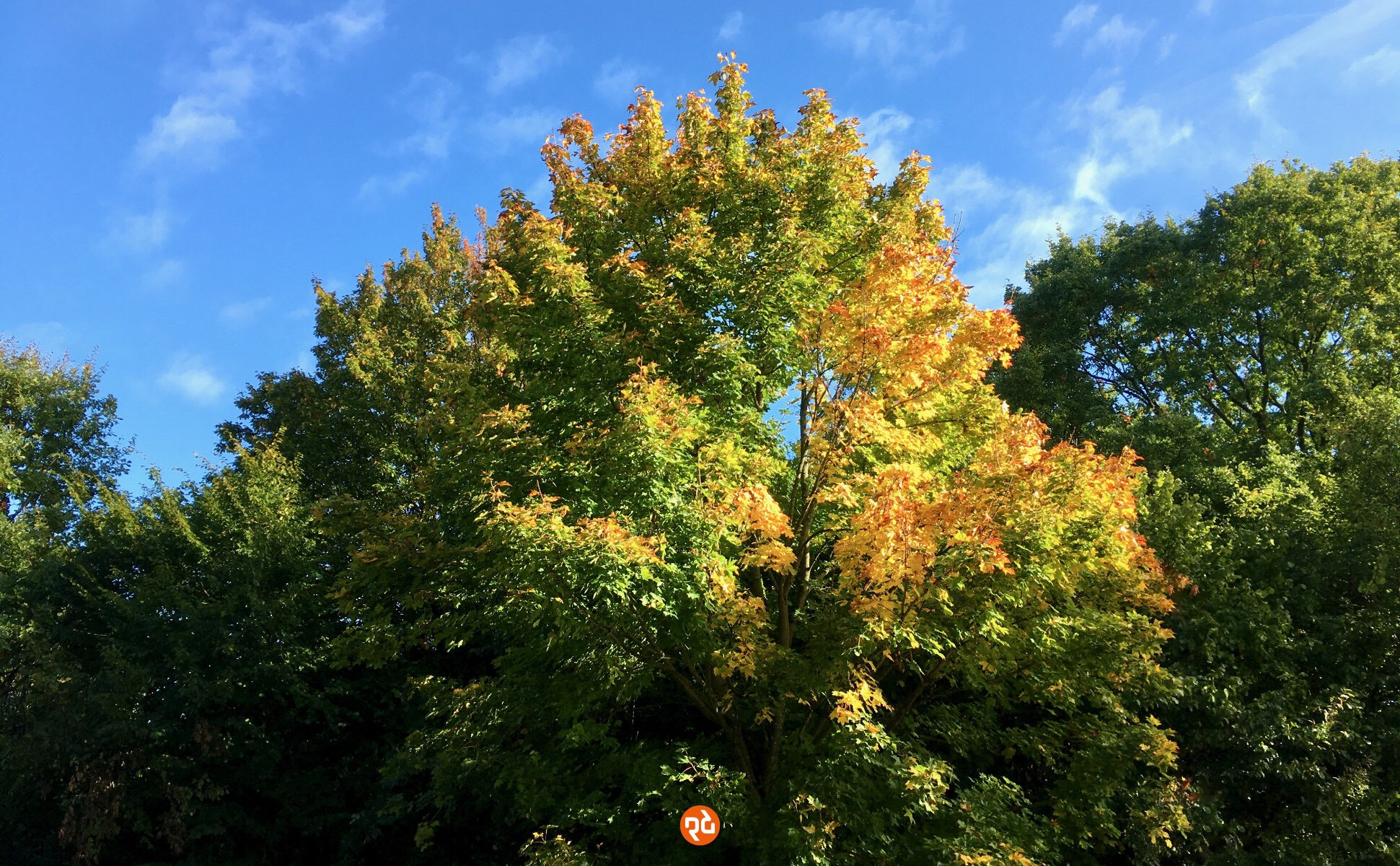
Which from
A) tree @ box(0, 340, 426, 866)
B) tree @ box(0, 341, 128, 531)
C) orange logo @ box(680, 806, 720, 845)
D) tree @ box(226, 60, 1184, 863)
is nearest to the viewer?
tree @ box(226, 60, 1184, 863)

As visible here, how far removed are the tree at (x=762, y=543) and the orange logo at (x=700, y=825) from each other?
142 millimetres

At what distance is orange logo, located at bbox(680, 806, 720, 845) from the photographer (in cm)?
725

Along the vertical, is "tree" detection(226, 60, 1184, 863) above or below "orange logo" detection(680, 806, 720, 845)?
above

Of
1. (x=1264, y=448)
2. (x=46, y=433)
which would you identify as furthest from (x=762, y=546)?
(x=46, y=433)

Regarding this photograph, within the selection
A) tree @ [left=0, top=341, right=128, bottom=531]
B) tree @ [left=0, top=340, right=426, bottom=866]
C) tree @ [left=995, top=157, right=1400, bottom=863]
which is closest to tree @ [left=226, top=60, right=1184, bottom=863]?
tree @ [left=995, top=157, right=1400, bottom=863]

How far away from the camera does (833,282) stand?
903 cm

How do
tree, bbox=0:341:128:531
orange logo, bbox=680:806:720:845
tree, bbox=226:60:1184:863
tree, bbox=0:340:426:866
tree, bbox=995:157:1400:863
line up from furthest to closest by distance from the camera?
tree, bbox=0:341:128:531, tree, bbox=0:340:426:866, tree, bbox=995:157:1400:863, orange logo, bbox=680:806:720:845, tree, bbox=226:60:1184:863

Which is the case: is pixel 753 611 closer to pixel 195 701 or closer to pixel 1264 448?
pixel 195 701

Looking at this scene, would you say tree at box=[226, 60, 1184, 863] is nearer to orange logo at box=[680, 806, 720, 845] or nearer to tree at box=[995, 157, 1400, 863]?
orange logo at box=[680, 806, 720, 845]

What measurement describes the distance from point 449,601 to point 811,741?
5086 millimetres

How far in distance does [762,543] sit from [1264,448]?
1436 cm

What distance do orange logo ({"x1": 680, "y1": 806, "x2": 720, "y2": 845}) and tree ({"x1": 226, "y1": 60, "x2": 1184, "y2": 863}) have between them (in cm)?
14

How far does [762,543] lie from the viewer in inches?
286

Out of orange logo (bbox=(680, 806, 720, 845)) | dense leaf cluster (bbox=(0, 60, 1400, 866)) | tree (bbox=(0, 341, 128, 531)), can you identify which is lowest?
orange logo (bbox=(680, 806, 720, 845))
